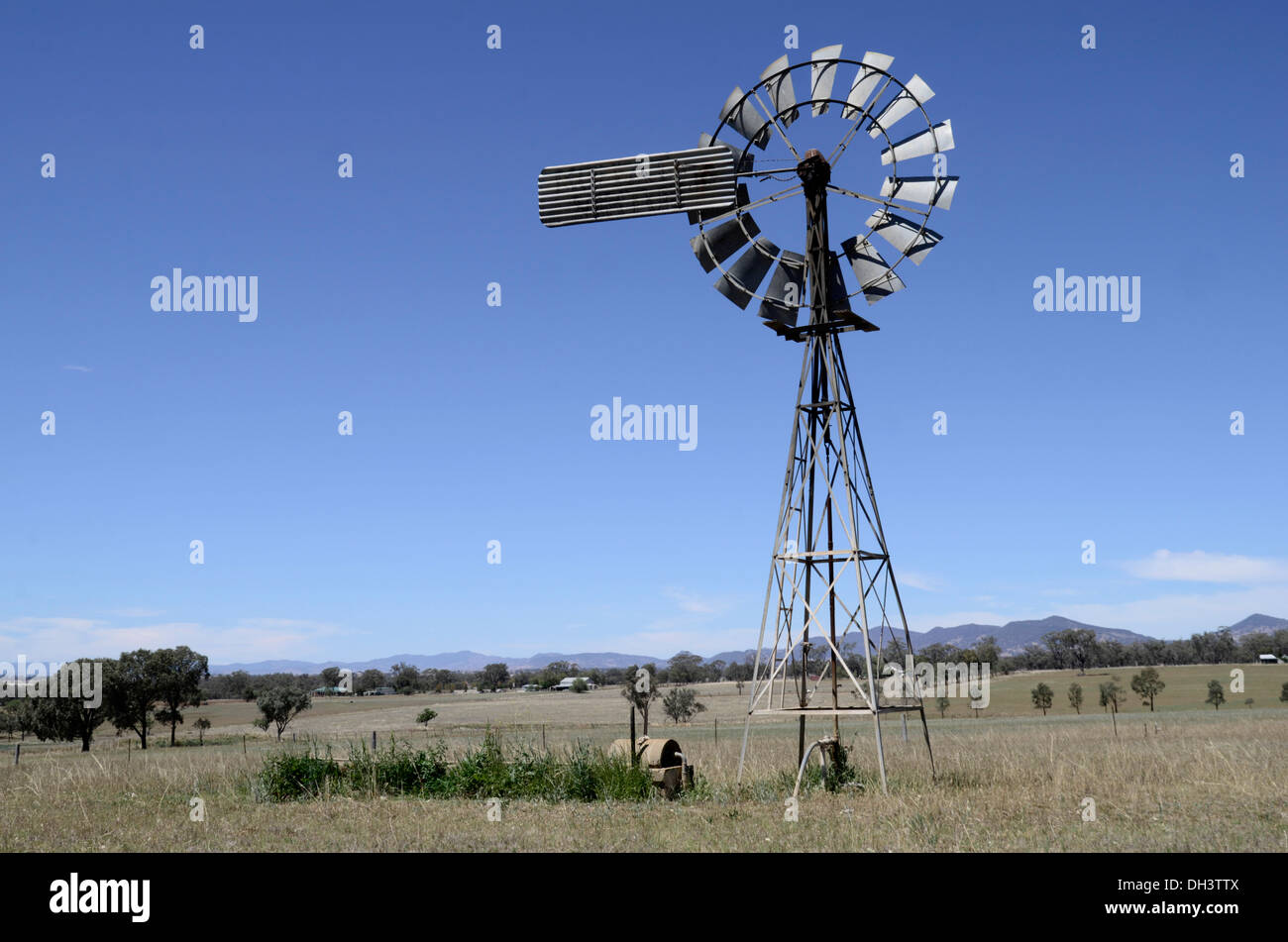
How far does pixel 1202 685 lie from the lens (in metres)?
103

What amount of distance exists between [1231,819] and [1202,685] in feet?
345

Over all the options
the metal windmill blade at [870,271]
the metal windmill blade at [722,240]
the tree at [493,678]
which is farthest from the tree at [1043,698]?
the tree at [493,678]

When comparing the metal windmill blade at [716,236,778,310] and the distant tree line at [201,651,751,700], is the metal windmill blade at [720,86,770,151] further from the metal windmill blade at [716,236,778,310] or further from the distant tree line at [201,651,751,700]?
the distant tree line at [201,651,751,700]

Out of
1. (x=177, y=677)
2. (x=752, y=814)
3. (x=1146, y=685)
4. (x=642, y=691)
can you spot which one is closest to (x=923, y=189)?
(x=752, y=814)

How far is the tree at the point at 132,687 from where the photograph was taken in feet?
204

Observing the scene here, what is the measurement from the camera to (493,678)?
18562 cm

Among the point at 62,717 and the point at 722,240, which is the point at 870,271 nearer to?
the point at 722,240

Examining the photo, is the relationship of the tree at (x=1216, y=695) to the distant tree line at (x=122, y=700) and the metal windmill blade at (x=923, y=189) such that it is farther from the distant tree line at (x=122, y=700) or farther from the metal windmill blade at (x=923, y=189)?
the distant tree line at (x=122, y=700)

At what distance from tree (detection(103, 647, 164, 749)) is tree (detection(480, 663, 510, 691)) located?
4732 inches

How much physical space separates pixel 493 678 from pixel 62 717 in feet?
413

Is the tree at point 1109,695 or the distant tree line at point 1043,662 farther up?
the tree at point 1109,695

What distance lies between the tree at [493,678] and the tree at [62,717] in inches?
4752
